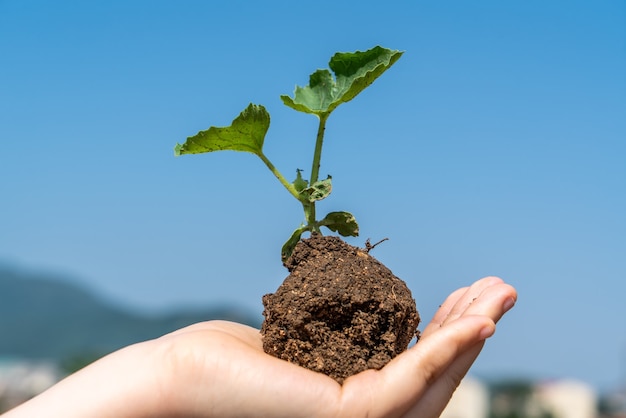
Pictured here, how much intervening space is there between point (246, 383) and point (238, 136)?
98cm

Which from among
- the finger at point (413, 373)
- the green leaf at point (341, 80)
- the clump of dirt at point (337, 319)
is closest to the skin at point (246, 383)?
the finger at point (413, 373)

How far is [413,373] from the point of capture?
7.55 feet

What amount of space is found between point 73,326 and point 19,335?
11985mm

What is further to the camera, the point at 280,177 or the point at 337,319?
the point at 280,177

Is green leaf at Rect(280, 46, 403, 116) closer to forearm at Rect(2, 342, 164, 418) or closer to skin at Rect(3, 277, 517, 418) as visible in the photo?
skin at Rect(3, 277, 517, 418)

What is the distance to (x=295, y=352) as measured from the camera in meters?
2.54

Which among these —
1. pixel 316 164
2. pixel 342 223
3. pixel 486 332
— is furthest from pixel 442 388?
pixel 316 164

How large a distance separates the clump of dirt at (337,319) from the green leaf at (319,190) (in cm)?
24

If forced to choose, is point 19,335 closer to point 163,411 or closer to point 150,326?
point 150,326

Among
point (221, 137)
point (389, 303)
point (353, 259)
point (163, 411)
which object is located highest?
point (221, 137)

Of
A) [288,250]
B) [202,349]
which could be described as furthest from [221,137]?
[202,349]

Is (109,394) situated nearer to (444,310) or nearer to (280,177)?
(280,177)

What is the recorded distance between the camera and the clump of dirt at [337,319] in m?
2.51

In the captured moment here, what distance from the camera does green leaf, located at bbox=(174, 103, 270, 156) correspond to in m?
2.73
